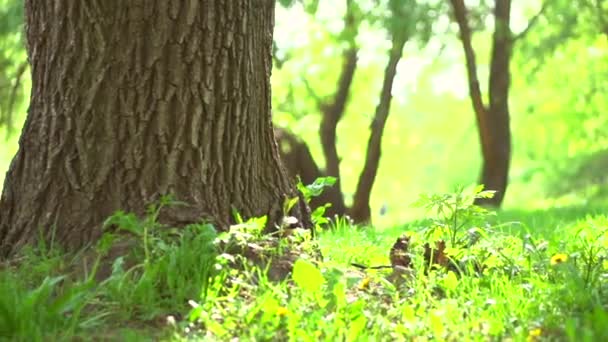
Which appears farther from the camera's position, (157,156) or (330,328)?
(157,156)

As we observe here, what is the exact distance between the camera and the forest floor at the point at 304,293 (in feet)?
10.2

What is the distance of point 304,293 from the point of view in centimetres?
333

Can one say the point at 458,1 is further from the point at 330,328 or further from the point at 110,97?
the point at 330,328

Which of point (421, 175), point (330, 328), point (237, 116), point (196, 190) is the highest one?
point (237, 116)

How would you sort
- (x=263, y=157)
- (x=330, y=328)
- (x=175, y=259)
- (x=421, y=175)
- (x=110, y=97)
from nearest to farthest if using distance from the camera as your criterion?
(x=330, y=328) → (x=175, y=259) → (x=110, y=97) → (x=263, y=157) → (x=421, y=175)

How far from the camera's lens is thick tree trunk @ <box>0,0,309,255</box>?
407cm

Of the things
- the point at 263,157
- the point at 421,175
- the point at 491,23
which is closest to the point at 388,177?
the point at 421,175

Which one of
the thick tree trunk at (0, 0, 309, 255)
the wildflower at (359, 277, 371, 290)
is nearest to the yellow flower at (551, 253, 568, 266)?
the wildflower at (359, 277, 371, 290)

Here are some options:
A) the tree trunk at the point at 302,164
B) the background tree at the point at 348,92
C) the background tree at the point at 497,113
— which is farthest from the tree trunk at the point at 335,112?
the background tree at the point at 497,113

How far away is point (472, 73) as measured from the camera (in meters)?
13.3

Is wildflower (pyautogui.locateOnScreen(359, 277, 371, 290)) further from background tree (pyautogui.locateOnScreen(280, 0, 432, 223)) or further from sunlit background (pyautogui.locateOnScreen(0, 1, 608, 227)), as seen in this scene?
background tree (pyautogui.locateOnScreen(280, 0, 432, 223))

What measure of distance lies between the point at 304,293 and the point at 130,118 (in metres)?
1.31

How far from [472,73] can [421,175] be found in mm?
32472

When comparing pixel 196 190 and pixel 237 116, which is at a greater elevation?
pixel 237 116
